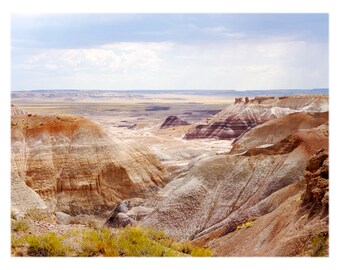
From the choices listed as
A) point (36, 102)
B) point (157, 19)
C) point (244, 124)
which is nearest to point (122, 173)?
point (36, 102)

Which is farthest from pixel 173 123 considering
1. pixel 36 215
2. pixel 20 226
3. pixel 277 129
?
pixel 20 226

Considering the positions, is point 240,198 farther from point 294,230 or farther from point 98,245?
point 98,245

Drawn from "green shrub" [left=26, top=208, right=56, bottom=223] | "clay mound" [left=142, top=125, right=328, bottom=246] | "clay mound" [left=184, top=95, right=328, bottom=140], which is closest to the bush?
"green shrub" [left=26, top=208, right=56, bottom=223]

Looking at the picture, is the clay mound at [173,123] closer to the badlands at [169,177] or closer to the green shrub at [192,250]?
the badlands at [169,177]

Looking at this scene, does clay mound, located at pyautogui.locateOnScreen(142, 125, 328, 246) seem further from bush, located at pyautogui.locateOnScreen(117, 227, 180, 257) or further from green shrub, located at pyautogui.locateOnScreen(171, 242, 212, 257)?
bush, located at pyautogui.locateOnScreen(117, 227, 180, 257)

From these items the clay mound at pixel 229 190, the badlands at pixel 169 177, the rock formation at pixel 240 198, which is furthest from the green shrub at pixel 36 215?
the clay mound at pixel 229 190

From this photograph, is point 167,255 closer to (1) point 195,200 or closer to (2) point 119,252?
(2) point 119,252

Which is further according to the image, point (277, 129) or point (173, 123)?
point (173, 123)
